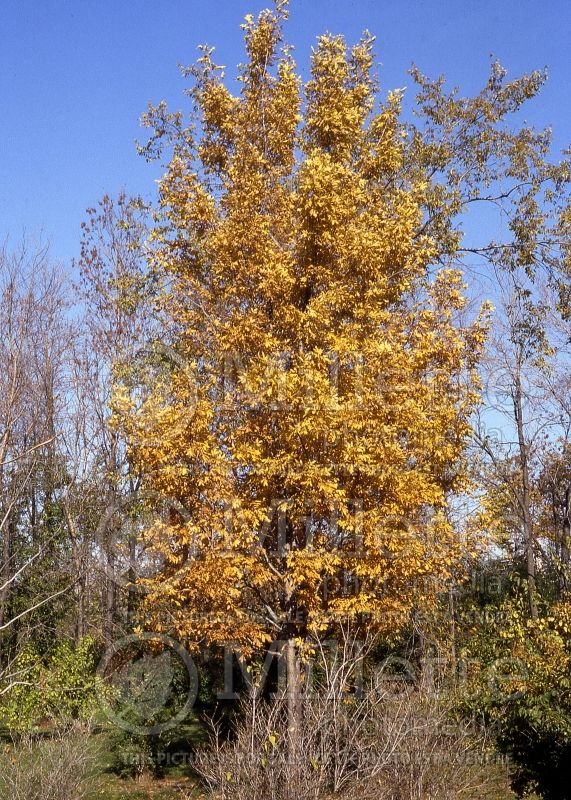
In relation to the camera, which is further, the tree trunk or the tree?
the tree trunk

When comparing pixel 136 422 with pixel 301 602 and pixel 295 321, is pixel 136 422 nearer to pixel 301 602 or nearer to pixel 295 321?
pixel 295 321

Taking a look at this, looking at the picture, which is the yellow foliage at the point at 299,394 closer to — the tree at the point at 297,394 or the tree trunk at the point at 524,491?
the tree at the point at 297,394

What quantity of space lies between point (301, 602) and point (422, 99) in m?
10.6

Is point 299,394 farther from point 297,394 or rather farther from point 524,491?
point 524,491

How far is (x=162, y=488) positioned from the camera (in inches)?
355

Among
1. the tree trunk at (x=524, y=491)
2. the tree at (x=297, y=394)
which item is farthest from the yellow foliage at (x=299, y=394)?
the tree trunk at (x=524, y=491)

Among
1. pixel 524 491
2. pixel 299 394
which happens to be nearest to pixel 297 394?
pixel 299 394

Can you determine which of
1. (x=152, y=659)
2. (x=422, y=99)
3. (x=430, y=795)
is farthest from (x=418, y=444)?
(x=422, y=99)

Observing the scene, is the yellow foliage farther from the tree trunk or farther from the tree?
the tree trunk

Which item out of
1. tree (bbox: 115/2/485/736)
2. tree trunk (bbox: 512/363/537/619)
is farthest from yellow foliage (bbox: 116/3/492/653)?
tree trunk (bbox: 512/363/537/619)

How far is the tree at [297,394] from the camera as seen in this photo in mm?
8852

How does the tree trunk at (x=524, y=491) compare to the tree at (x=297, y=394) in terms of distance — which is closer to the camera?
the tree at (x=297, y=394)

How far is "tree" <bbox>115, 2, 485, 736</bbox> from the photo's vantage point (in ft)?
29.0

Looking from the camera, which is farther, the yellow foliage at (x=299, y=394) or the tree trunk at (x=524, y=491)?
the tree trunk at (x=524, y=491)
